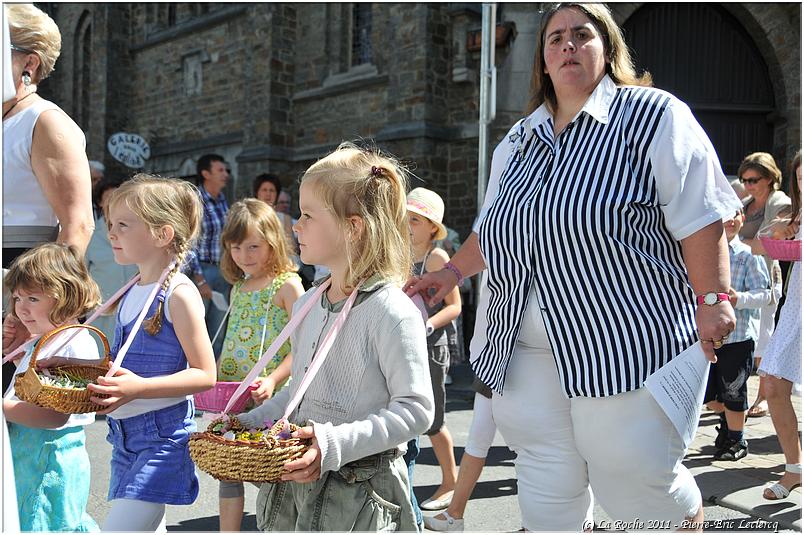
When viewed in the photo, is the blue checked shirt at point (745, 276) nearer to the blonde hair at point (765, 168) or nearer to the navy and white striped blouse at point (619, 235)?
the blonde hair at point (765, 168)

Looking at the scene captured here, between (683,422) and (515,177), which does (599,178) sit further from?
(683,422)

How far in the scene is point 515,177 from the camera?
2.72 metres

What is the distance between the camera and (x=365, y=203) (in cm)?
232

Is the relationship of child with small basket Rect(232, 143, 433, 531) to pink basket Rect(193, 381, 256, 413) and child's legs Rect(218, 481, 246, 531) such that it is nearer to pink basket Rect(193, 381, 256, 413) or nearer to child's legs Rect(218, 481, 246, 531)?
pink basket Rect(193, 381, 256, 413)

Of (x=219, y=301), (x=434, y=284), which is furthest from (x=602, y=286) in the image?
(x=219, y=301)

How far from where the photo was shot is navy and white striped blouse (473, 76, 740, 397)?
7.79 feet

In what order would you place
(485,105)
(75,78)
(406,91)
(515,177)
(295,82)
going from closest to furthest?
(515,177), (485,105), (406,91), (295,82), (75,78)

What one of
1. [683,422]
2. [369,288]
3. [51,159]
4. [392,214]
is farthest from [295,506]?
[51,159]

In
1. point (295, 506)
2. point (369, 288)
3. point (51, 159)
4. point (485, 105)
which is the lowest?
point (295, 506)

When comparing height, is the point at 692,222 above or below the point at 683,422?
above

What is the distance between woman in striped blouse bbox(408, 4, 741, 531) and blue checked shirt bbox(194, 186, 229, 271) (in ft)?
18.8

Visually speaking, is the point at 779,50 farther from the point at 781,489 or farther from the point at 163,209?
the point at 163,209

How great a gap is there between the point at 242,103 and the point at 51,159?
15.2 m

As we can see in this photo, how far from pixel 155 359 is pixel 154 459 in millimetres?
335
